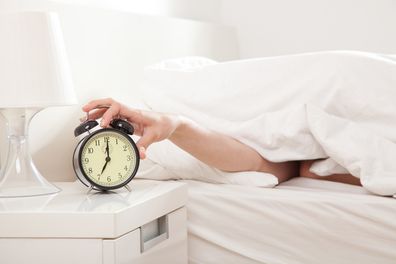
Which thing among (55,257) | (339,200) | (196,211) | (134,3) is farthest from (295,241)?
(134,3)

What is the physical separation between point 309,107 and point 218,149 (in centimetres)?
25

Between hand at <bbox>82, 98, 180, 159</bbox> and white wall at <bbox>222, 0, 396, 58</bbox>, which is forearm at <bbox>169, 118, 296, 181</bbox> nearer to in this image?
hand at <bbox>82, 98, 180, 159</bbox>

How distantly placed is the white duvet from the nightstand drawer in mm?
289

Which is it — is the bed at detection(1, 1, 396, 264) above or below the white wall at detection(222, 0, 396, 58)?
below

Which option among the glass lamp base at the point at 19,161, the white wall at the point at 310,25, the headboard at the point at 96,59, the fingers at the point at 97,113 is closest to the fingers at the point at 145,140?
the fingers at the point at 97,113

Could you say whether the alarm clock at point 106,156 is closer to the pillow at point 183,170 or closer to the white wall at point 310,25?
the pillow at point 183,170

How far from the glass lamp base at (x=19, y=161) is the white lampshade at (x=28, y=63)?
9 cm

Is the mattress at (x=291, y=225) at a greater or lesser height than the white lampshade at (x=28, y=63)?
lesser

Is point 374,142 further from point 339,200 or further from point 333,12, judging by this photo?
point 333,12

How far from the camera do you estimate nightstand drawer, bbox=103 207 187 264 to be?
49.6 inches

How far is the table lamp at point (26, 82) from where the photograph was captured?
1406 millimetres

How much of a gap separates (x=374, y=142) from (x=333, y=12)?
4.83ft

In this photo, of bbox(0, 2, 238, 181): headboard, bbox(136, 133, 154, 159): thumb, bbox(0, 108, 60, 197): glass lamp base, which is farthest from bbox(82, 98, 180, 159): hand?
bbox(0, 2, 238, 181): headboard

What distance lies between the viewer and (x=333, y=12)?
9.66ft
